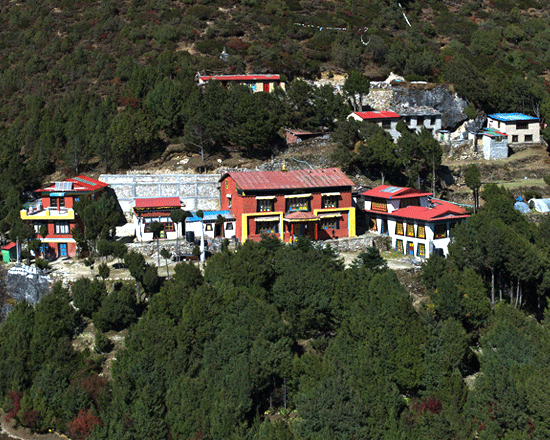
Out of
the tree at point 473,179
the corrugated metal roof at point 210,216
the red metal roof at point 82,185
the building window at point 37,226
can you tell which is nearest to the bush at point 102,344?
the corrugated metal roof at point 210,216

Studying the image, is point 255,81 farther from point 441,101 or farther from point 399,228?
point 399,228

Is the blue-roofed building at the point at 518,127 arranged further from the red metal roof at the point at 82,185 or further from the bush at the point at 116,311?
the bush at the point at 116,311

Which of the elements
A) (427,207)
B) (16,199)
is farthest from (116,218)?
(427,207)

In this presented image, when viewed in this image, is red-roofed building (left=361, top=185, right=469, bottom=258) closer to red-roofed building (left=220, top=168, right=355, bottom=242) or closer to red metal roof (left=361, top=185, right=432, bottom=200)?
red metal roof (left=361, top=185, right=432, bottom=200)

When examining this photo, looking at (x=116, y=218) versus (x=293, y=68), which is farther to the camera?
(x=293, y=68)

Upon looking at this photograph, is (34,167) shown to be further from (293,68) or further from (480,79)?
(480,79)

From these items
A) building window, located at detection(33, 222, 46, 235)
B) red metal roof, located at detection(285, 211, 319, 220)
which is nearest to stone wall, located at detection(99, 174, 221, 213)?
building window, located at detection(33, 222, 46, 235)
